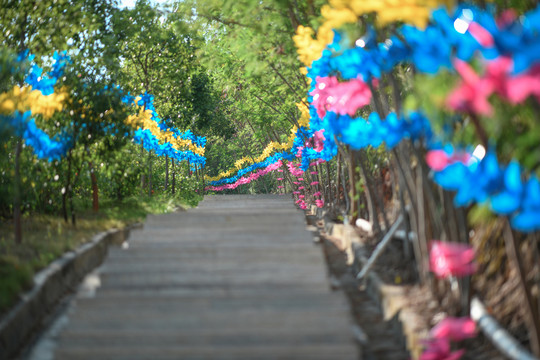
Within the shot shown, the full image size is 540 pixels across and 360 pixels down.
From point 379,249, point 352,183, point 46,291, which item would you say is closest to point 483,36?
point 379,249

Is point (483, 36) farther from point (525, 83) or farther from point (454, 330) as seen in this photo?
point (454, 330)

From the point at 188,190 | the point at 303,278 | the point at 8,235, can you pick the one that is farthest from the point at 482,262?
the point at 188,190

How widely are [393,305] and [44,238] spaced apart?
4356 millimetres

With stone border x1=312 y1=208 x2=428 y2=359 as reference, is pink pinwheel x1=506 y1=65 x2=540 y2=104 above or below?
above

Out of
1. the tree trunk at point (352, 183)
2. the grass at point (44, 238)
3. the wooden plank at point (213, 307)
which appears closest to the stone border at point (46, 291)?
the grass at point (44, 238)

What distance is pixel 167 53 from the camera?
51.3 ft

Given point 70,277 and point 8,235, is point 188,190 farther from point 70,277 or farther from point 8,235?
point 70,277

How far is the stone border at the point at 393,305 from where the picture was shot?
431 cm

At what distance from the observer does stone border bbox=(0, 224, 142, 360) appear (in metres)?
4.70

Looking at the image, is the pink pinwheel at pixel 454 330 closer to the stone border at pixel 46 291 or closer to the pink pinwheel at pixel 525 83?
the pink pinwheel at pixel 525 83

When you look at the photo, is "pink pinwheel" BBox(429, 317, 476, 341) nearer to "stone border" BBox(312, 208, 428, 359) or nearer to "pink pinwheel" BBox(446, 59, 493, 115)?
"stone border" BBox(312, 208, 428, 359)

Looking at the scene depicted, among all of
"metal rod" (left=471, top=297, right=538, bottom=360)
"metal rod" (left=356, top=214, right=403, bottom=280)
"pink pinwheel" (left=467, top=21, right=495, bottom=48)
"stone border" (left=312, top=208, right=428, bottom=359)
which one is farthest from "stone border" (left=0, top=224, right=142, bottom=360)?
"pink pinwheel" (left=467, top=21, right=495, bottom=48)

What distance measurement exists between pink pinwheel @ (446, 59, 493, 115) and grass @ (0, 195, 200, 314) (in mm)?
3552

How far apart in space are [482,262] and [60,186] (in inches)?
284
